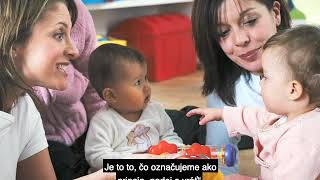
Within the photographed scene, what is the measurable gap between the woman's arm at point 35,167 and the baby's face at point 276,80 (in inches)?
10.0

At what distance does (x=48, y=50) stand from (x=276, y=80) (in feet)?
0.69

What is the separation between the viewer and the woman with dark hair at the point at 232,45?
1.92ft

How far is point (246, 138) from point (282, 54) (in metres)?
0.24

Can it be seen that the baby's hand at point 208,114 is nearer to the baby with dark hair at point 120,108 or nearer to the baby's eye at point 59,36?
the baby with dark hair at point 120,108

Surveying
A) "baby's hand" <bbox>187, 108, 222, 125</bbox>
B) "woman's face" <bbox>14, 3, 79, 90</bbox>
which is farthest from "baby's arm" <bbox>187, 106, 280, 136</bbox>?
"woman's face" <bbox>14, 3, 79, 90</bbox>

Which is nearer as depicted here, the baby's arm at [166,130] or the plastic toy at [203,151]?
the plastic toy at [203,151]

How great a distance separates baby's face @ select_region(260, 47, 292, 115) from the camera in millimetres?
465

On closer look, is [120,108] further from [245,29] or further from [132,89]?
[245,29]

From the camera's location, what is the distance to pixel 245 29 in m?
0.58

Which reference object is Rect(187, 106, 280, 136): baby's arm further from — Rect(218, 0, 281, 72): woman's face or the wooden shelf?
the wooden shelf

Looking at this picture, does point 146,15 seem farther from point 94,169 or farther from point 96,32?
point 94,169

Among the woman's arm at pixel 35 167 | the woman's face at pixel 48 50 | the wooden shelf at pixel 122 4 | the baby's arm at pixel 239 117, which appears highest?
the wooden shelf at pixel 122 4

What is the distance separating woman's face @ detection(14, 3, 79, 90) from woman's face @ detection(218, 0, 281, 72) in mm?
195

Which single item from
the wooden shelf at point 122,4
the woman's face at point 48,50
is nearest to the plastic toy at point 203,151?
the woman's face at point 48,50
